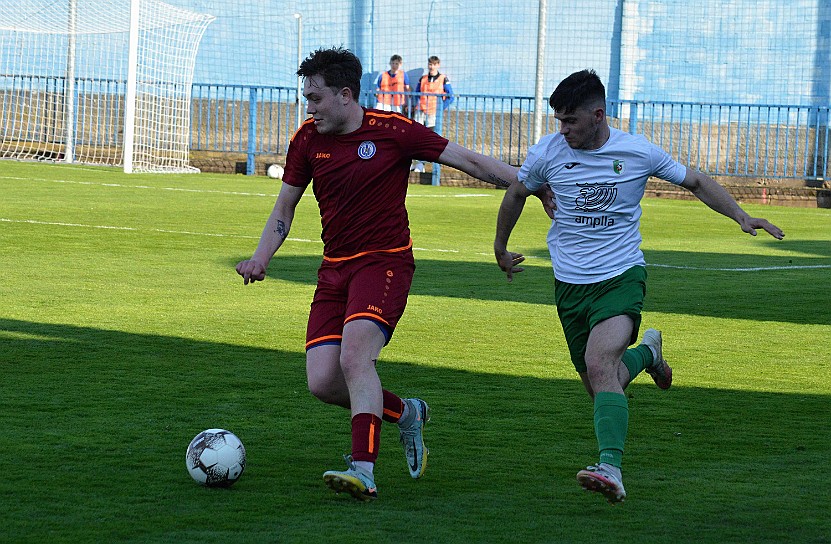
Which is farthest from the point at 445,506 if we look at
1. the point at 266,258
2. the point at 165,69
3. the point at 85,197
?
the point at 165,69

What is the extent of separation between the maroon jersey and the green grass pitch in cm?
88

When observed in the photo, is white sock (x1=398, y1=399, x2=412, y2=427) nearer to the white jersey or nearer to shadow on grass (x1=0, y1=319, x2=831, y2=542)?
shadow on grass (x1=0, y1=319, x2=831, y2=542)

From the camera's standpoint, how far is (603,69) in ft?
96.8

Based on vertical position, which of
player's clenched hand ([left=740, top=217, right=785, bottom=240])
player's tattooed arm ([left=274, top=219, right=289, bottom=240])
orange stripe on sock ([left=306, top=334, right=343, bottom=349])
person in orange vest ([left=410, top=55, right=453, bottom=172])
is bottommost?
orange stripe on sock ([left=306, top=334, right=343, bottom=349])

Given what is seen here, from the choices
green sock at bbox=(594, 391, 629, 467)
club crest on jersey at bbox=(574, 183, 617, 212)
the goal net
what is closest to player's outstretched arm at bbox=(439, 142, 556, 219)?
club crest on jersey at bbox=(574, 183, 617, 212)

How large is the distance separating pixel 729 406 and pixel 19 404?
3361 mm

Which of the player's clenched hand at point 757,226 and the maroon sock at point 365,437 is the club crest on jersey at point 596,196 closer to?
the player's clenched hand at point 757,226

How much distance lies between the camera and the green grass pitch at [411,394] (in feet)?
15.1

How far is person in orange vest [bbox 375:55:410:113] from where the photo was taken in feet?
86.8

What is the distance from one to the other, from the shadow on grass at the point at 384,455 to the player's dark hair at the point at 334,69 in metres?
1.46

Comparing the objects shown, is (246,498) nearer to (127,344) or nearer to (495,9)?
(127,344)

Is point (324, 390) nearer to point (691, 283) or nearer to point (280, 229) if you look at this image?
point (280, 229)

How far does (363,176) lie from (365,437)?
104 cm

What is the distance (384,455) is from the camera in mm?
5727
